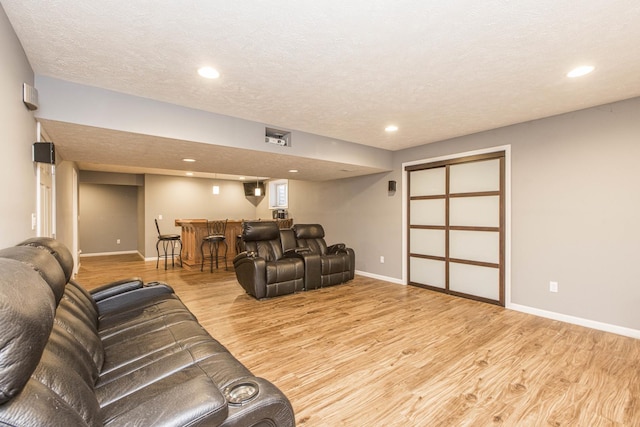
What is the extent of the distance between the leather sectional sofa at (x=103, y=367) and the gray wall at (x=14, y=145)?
0.22m

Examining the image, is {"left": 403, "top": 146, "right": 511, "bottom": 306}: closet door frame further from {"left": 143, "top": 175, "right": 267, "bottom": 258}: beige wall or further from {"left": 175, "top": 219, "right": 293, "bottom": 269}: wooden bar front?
{"left": 143, "top": 175, "right": 267, "bottom": 258}: beige wall

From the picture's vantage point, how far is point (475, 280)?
14.0 ft

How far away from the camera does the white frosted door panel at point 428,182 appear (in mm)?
4707

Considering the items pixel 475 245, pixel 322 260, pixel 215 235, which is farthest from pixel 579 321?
pixel 215 235

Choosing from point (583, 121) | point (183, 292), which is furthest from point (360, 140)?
point (183, 292)

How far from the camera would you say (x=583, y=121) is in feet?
10.8

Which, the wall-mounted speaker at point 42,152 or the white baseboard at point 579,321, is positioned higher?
the wall-mounted speaker at point 42,152

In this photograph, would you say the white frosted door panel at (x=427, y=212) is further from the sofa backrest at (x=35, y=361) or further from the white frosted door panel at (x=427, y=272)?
the sofa backrest at (x=35, y=361)

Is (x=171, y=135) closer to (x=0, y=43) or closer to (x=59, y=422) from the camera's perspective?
(x=0, y=43)

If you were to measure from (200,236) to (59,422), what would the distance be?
663 centimetres

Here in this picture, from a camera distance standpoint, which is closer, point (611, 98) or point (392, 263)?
point (611, 98)

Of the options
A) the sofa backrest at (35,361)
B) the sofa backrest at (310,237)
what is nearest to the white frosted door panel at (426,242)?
the sofa backrest at (310,237)

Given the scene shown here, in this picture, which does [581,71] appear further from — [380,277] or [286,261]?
[380,277]

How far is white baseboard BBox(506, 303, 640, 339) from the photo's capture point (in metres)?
2.99
